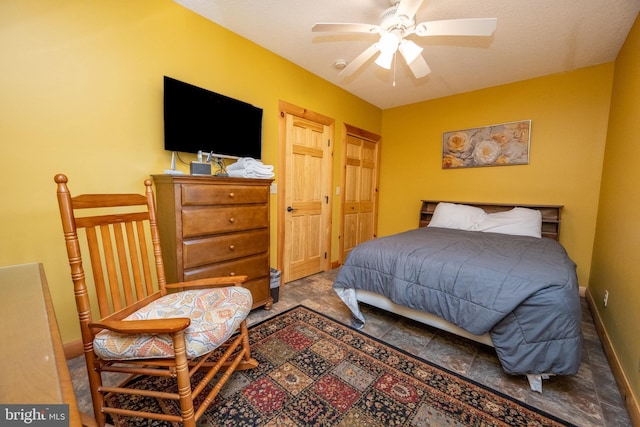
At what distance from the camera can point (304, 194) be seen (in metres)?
3.16

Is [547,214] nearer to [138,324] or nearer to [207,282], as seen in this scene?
[207,282]

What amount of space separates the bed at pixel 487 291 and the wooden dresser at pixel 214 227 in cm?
78

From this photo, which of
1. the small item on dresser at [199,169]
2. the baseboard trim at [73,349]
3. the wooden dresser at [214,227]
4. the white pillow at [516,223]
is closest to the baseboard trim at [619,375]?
the white pillow at [516,223]

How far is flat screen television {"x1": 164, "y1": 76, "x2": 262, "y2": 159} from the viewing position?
1925 millimetres

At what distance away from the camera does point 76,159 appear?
163 centimetres

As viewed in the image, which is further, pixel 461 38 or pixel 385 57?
pixel 461 38

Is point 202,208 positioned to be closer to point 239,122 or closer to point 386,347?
point 239,122

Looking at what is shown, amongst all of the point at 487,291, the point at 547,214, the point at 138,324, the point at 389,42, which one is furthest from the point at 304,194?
the point at 547,214

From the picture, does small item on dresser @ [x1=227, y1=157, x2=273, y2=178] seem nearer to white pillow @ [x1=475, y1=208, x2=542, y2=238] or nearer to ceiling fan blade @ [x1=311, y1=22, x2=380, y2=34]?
ceiling fan blade @ [x1=311, y1=22, x2=380, y2=34]

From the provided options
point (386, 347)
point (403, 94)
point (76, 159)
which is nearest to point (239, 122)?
point (76, 159)

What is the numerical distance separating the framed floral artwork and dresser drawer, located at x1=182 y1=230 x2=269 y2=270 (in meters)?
2.93

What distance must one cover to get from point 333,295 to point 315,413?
1452mm

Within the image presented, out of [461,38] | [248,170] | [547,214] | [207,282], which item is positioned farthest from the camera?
[547,214]

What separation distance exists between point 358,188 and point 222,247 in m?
2.54
